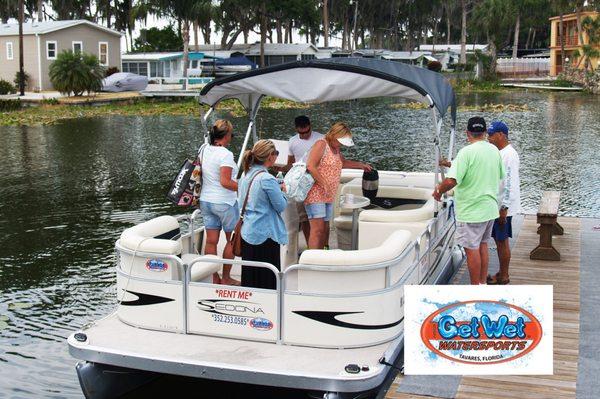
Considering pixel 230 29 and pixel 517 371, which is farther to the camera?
pixel 230 29

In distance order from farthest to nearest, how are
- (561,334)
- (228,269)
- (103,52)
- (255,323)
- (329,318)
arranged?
(103,52), (228,269), (561,334), (255,323), (329,318)

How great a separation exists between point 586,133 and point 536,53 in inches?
3044

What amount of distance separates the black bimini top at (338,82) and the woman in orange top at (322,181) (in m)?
0.45

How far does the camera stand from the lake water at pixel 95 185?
28.7ft

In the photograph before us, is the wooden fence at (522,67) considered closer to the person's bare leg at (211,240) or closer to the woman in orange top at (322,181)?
the woman in orange top at (322,181)

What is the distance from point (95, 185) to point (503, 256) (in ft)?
38.5

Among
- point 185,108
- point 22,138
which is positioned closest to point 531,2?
point 185,108

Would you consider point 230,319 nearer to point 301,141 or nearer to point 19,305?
point 301,141

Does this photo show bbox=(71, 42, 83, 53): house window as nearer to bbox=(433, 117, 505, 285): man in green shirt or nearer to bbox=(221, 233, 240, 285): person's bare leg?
bbox=(221, 233, 240, 285): person's bare leg

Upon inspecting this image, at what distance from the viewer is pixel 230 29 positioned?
78.3 m

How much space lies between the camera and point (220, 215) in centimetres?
752

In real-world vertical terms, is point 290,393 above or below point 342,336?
below

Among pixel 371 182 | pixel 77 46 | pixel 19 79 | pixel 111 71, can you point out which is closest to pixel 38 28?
pixel 77 46

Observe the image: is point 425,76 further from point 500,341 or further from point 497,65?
point 497,65
